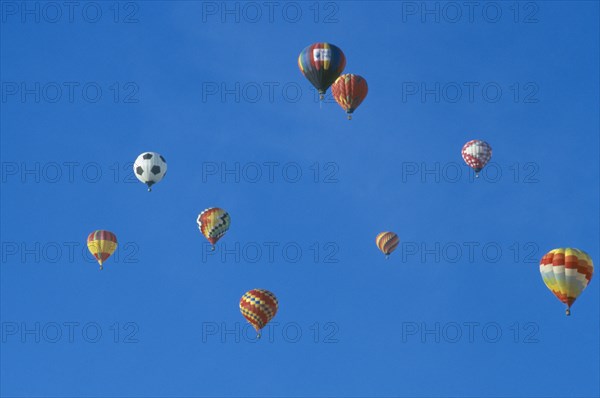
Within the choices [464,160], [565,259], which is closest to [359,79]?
[464,160]

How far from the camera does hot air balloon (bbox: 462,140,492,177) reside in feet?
314

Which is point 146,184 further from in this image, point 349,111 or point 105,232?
point 349,111

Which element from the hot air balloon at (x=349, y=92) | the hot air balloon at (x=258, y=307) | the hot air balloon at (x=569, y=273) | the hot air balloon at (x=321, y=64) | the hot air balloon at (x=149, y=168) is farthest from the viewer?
the hot air balloon at (x=149, y=168)

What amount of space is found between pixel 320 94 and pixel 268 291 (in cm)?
1170

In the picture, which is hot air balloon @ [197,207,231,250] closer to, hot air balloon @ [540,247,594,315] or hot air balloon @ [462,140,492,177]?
hot air balloon @ [462,140,492,177]

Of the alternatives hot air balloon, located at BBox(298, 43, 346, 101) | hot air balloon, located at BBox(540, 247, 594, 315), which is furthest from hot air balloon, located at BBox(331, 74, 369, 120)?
hot air balloon, located at BBox(540, 247, 594, 315)

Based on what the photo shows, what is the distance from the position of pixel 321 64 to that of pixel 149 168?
43.2ft

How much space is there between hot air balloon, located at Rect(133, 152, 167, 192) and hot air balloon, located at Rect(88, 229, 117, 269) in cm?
401

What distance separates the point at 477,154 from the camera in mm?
95938

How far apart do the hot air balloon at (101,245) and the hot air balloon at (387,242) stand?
17305mm

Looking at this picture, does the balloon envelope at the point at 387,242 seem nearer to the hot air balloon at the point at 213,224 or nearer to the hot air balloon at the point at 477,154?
the hot air balloon at the point at 477,154

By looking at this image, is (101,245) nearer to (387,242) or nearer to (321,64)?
(321,64)

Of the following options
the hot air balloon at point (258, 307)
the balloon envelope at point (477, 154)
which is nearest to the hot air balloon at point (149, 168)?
the hot air balloon at point (258, 307)

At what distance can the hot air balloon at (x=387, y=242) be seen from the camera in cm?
9556
